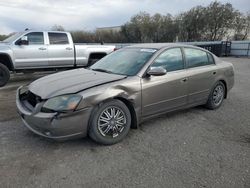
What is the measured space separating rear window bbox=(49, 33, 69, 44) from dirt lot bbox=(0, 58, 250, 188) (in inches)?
196

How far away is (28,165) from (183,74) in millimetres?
2991

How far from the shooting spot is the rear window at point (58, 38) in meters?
8.74

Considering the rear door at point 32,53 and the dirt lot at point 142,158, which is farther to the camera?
the rear door at point 32,53

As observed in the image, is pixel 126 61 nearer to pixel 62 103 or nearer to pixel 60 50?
pixel 62 103

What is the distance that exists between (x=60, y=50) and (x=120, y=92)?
19.6ft

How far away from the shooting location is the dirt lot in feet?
8.90

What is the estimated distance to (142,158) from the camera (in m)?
3.19

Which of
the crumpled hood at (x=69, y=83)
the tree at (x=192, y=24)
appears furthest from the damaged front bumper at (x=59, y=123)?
the tree at (x=192, y=24)

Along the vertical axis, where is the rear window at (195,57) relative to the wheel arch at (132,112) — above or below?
above

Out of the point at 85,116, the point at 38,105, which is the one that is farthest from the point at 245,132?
the point at 38,105

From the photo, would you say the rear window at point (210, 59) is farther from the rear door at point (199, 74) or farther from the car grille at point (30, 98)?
the car grille at point (30, 98)

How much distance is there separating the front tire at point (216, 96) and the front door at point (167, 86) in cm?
88

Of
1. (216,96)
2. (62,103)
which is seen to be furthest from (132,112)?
(216,96)

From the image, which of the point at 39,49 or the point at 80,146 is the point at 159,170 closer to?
the point at 80,146
